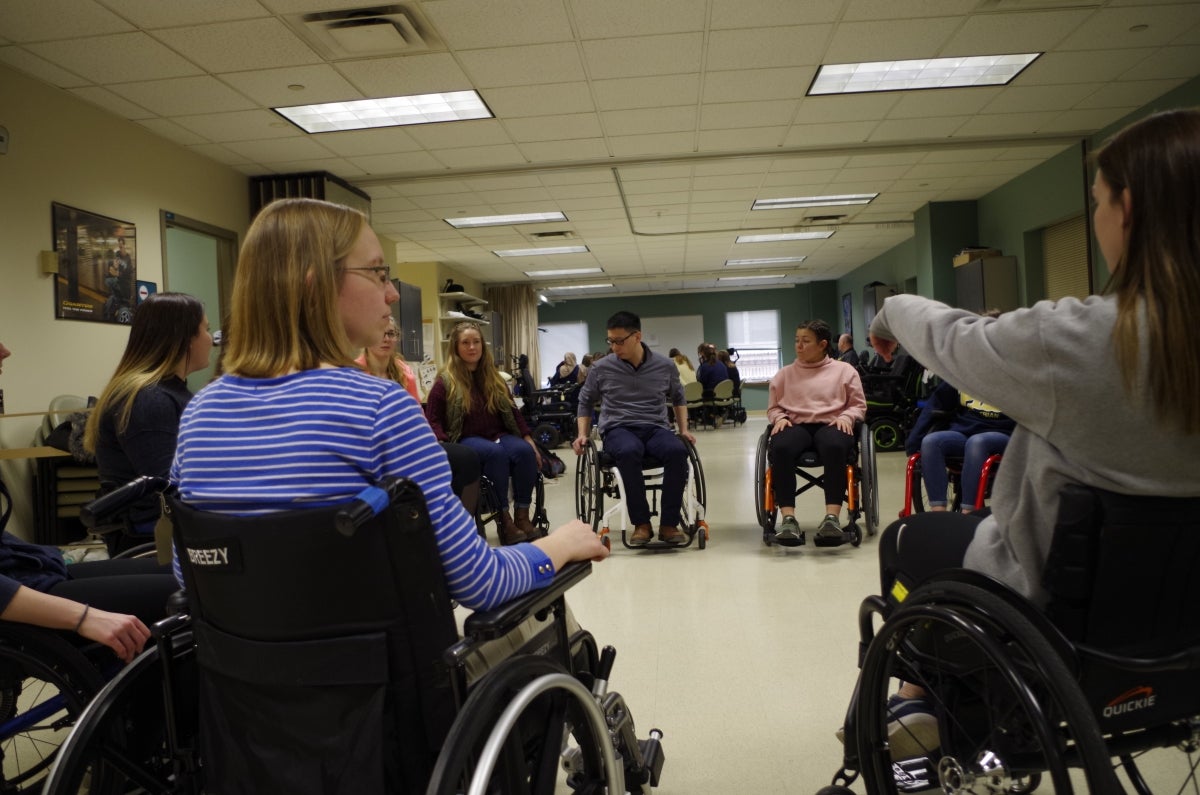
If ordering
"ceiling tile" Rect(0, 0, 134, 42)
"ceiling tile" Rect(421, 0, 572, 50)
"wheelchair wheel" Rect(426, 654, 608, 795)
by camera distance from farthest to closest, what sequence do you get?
1. "ceiling tile" Rect(421, 0, 572, 50)
2. "ceiling tile" Rect(0, 0, 134, 42)
3. "wheelchair wheel" Rect(426, 654, 608, 795)

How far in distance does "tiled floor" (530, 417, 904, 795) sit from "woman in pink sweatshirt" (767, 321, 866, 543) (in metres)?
0.25

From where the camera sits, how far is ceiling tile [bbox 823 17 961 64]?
4430 millimetres

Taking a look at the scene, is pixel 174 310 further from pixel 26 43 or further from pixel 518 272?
pixel 518 272

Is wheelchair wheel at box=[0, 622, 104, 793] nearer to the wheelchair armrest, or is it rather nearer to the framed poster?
the wheelchair armrest

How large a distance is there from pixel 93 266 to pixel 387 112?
2.02 metres

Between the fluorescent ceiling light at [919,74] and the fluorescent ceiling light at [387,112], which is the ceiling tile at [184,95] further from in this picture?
the fluorescent ceiling light at [919,74]

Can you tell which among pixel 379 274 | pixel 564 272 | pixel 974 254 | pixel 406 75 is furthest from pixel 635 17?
pixel 564 272

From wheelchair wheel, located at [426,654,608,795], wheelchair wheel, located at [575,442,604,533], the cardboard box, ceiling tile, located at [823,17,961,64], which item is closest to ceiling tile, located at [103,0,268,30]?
wheelchair wheel, located at [575,442,604,533]

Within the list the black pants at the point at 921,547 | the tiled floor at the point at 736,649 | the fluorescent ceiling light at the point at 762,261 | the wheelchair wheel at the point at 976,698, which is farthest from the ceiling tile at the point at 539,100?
the fluorescent ceiling light at the point at 762,261

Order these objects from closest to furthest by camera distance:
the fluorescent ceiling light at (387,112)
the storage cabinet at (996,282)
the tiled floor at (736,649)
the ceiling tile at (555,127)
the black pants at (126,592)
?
the black pants at (126,592) → the tiled floor at (736,649) → the fluorescent ceiling light at (387,112) → the ceiling tile at (555,127) → the storage cabinet at (996,282)

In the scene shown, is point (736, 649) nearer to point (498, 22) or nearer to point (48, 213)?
point (498, 22)

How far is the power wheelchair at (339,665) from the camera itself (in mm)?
914

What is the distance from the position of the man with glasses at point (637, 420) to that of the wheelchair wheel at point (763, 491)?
35 centimetres

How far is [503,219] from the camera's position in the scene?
29.9 ft
